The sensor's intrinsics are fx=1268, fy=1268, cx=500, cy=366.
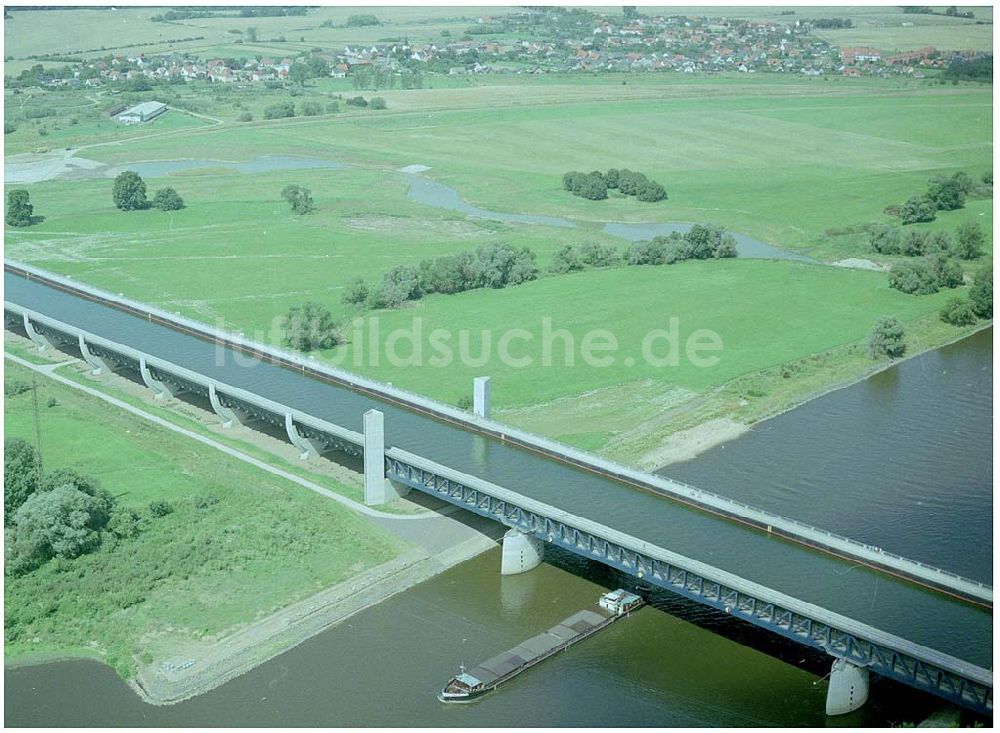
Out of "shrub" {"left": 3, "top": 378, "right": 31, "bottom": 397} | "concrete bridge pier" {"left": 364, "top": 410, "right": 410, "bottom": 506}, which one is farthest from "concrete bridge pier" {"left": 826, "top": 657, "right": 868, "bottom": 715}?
"shrub" {"left": 3, "top": 378, "right": 31, "bottom": 397}

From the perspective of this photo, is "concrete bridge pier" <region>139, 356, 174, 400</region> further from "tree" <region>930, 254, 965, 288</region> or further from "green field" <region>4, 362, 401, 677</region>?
"tree" <region>930, 254, 965, 288</region>

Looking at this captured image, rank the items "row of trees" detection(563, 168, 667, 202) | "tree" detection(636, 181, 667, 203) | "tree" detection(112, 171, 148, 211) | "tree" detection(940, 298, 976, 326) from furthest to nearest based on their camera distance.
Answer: "row of trees" detection(563, 168, 667, 202)
"tree" detection(636, 181, 667, 203)
"tree" detection(112, 171, 148, 211)
"tree" detection(940, 298, 976, 326)

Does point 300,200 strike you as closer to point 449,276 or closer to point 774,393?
point 449,276

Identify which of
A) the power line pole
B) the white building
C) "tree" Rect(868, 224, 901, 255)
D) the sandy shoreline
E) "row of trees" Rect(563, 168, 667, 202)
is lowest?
the sandy shoreline

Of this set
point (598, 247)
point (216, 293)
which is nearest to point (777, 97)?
point (598, 247)

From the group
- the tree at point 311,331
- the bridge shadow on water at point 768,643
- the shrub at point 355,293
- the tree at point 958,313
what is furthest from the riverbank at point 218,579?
→ the tree at point 958,313

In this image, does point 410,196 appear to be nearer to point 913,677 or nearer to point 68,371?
point 68,371
